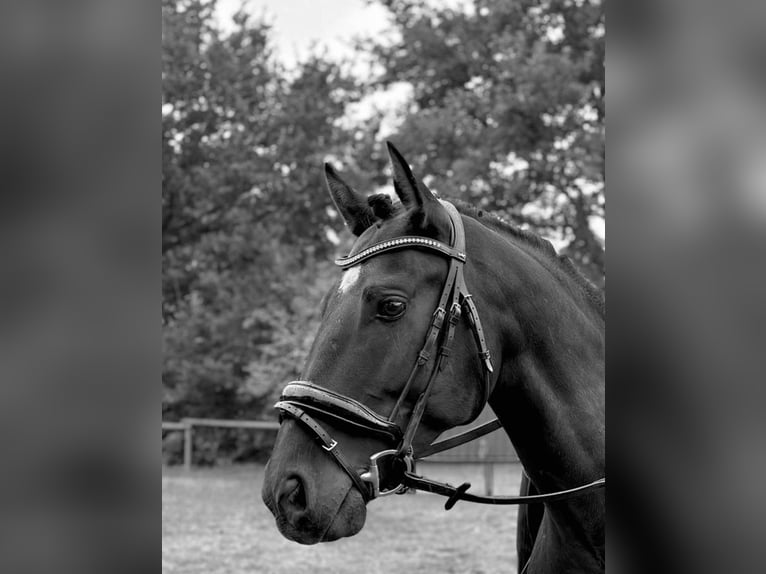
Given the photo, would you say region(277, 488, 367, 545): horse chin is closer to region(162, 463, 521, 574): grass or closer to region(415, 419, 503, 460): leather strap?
region(415, 419, 503, 460): leather strap

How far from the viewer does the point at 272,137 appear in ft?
55.3

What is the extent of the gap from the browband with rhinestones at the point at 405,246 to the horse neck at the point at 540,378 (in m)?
0.14

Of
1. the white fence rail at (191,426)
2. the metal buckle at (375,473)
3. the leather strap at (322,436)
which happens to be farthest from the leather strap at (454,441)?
the white fence rail at (191,426)

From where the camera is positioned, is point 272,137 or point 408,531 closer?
Answer: point 408,531

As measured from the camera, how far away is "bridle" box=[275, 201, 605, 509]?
216 centimetres

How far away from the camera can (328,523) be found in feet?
6.91

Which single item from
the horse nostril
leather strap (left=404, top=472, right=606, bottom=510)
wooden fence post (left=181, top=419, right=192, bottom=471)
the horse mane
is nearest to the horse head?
the horse nostril

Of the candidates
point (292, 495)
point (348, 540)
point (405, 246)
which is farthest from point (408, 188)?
point (348, 540)

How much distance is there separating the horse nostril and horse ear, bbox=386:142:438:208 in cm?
93
